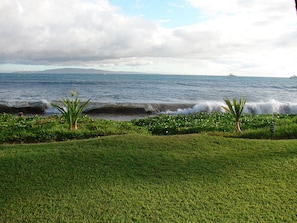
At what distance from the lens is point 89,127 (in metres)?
8.98

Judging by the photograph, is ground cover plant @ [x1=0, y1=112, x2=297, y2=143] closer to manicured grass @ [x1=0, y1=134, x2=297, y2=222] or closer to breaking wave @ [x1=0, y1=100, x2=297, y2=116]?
manicured grass @ [x1=0, y1=134, x2=297, y2=222]

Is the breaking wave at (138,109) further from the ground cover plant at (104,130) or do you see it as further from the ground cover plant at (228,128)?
the ground cover plant at (104,130)

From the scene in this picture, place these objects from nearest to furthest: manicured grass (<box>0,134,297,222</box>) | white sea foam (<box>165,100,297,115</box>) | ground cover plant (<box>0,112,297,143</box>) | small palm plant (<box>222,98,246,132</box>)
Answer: manicured grass (<box>0,134,297,222</box>) < ground cover plant (<box>0,112,297,143</box>) < small palm plant (<box>222,98,246,132</box>) < white sea foam (<box>165,100,297,115</box>)

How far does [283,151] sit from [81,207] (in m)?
4.01

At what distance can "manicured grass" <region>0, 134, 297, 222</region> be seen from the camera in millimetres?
3545

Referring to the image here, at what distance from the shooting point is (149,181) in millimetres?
4371

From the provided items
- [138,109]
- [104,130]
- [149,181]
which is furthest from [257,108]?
[149,181]

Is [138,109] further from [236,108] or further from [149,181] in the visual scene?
[149,181]

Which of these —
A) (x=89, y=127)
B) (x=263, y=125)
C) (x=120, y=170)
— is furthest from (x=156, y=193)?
(x=263, y=125)

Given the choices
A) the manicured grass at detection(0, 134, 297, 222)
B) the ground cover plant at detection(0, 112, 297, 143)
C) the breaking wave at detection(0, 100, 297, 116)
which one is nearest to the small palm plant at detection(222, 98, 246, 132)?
the ground cover plant at detection(0, 112, 297, 143)

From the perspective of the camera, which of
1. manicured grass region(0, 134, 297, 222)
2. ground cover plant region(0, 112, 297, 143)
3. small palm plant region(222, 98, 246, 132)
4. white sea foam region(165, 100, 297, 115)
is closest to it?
manicured grass region(0, 134, 297, 222)

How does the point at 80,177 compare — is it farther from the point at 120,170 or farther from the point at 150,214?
the point at 150,214

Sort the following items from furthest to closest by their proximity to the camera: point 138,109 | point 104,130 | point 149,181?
point 138,109 → point 104,130 → point 149,181

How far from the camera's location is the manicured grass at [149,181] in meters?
3.54
